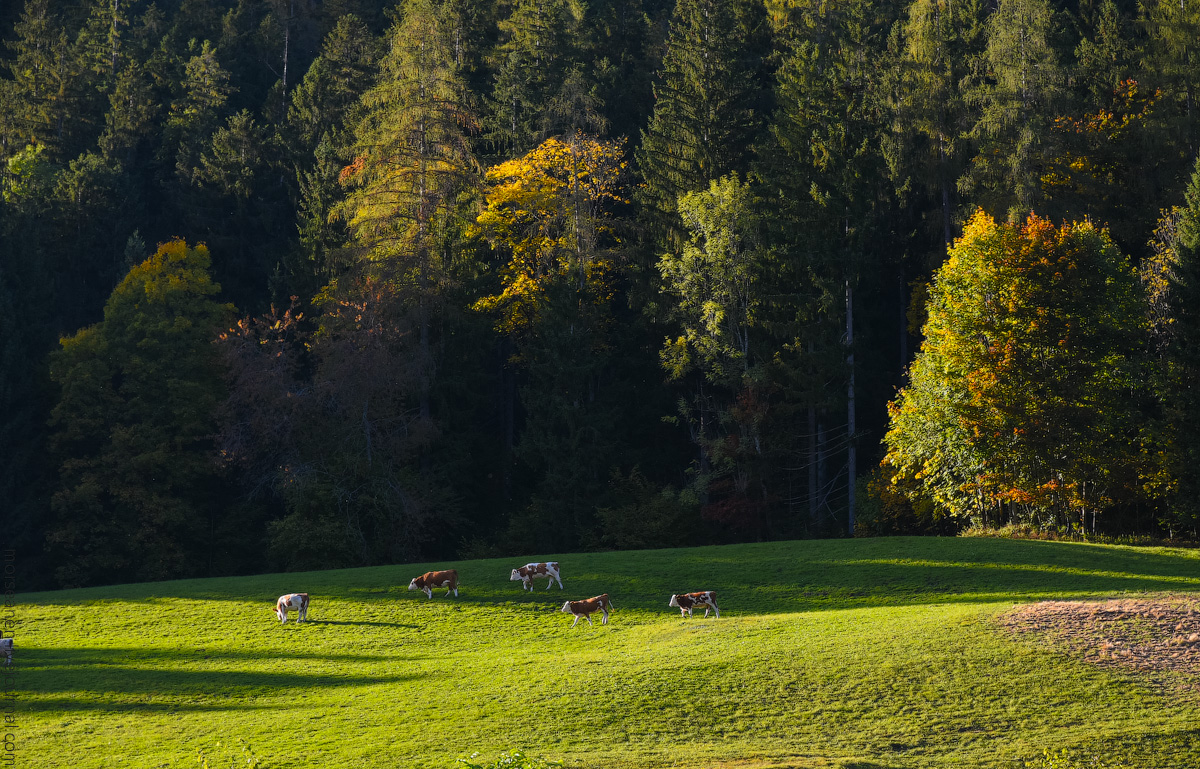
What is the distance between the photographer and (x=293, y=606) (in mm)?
27438

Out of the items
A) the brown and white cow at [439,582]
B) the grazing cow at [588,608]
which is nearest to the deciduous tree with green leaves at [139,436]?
the brown and white cow at [439,582]

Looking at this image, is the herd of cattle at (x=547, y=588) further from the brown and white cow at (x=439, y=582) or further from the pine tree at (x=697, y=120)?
the pine tree at (x=697, y=120)

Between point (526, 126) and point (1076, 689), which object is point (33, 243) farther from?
point (1076, 689)

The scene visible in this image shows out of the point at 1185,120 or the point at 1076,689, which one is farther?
the point at 1185,120

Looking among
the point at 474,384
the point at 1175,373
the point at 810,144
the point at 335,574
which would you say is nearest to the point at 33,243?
the point at 474,384

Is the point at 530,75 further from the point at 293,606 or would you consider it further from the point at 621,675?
the point at 621,675

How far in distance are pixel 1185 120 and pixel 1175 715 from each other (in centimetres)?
3945

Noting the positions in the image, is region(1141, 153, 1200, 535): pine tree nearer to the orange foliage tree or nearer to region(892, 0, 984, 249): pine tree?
the orange foliage tree

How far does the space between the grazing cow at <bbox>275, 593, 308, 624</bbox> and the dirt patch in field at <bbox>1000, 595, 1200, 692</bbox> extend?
1692cm

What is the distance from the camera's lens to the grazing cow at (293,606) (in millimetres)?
27281

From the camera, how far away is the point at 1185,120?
157ft

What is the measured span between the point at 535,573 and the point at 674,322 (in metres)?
28.2

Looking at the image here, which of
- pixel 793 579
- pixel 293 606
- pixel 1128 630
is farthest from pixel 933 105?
pixel 293 606

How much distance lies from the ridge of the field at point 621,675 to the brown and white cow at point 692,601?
1.79 ft
